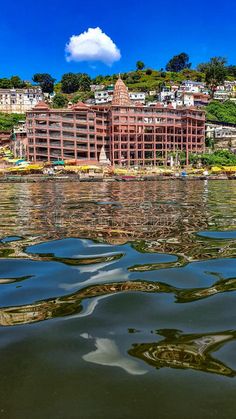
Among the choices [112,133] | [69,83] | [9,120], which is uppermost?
→ [69,83]

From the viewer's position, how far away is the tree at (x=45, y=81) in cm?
16000

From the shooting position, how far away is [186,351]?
244 cm

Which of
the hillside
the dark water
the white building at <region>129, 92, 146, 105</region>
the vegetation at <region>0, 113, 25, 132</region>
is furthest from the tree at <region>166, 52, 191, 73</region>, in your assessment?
the dark water

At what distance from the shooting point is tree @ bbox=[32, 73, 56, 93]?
16000 centimetres

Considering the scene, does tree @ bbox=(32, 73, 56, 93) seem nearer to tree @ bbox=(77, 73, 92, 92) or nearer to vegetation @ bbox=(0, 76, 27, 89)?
vegetation @ bbox=(0, 76, 27, 89)

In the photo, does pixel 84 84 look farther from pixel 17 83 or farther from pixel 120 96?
pixel 120 96

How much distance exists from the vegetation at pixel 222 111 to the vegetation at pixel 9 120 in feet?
192

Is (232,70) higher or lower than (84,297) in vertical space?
higher

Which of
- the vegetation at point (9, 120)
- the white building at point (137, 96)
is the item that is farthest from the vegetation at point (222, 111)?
the vegetation at point (9, 120)

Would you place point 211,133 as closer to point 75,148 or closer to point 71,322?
point 75,148

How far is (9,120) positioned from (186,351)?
124557 mm

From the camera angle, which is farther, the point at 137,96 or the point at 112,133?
the point at 137,96

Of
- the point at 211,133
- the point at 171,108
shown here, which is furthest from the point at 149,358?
the point at 211,133

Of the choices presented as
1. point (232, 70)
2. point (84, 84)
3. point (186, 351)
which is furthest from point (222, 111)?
point (186, 351)
